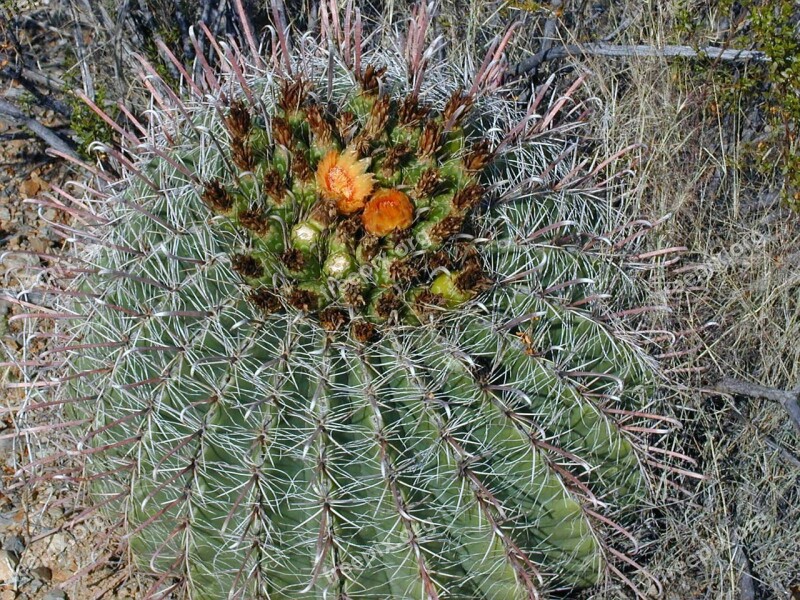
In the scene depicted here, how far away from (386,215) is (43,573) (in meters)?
1.80

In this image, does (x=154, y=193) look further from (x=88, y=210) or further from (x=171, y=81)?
(x=171, y=81)

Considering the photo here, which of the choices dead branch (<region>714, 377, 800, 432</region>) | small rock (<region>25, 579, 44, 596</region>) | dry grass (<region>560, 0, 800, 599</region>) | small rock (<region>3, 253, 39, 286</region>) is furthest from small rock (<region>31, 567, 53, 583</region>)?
dead branch (<region>714, 377, 800, 432</region>)

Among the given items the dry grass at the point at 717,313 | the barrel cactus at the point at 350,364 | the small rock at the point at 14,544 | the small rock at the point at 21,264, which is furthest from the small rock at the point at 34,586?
the dry grass at the point at 717,313

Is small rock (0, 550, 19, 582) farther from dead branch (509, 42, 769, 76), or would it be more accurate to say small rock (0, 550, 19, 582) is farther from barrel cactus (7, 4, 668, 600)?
dead branch (509, 42, 769, 76)

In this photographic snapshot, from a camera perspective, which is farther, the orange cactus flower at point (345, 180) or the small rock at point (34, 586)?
the small rock at point (34, 586)

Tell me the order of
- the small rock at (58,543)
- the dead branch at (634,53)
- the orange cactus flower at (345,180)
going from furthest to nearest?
the dead branch at (634,53) → the small rock at (58,543) → the orange cactus flower at (345,180)

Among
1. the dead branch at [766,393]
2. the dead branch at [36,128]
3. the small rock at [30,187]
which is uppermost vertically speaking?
the dead branch at [36,128]

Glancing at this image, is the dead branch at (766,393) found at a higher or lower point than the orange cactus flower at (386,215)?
lower

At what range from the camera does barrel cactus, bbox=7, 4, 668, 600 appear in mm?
1983

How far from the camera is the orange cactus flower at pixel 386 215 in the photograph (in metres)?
2.08

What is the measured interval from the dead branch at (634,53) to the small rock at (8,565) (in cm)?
273

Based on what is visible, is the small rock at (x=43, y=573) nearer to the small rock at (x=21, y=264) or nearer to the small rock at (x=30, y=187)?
the small rock at (x=21, y=264)

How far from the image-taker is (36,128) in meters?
3.55

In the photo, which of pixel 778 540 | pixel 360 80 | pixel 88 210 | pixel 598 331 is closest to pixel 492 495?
pixel 598 331
